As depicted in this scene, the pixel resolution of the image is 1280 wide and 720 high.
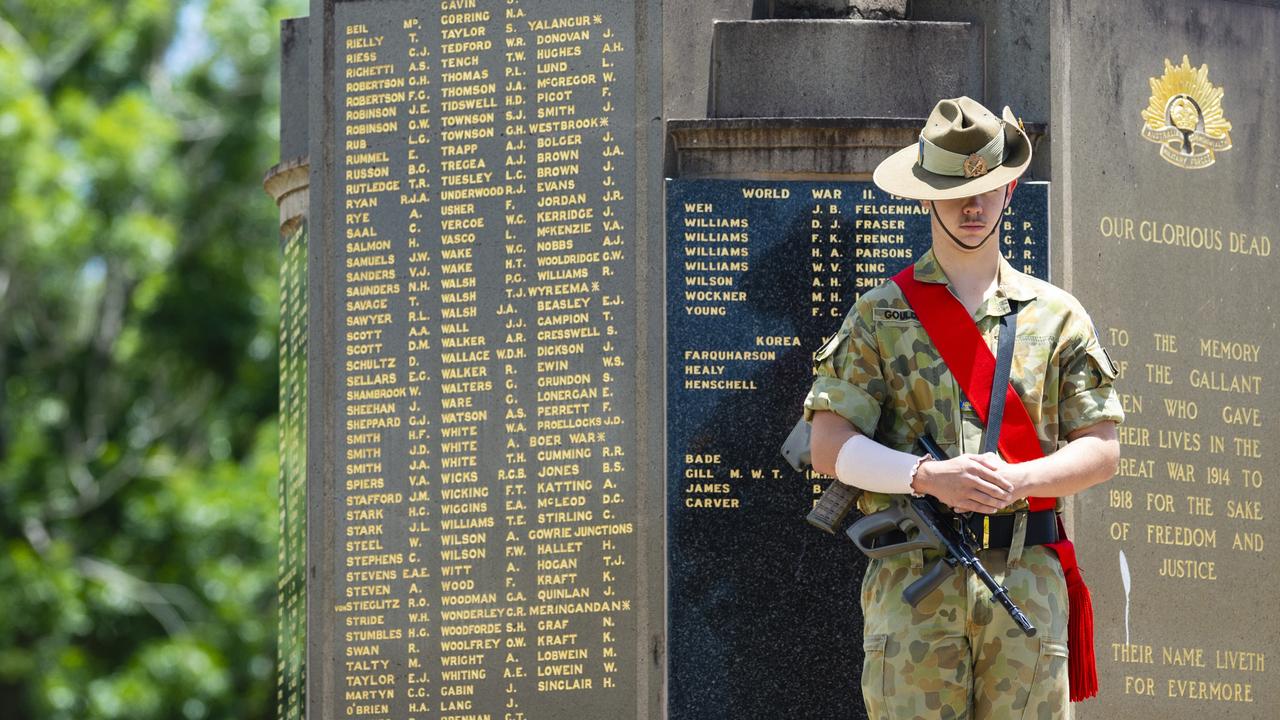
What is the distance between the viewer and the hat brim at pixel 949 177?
26.5ft

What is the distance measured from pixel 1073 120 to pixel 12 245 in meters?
15.1

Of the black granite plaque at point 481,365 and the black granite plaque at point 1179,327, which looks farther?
the black granite plaque at point 481,365

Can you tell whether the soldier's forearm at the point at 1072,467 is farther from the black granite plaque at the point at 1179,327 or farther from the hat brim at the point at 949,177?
the black granite plaque at the point at 1179,327

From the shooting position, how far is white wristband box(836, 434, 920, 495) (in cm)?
780

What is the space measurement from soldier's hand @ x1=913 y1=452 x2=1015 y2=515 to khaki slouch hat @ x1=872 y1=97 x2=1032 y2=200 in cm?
94

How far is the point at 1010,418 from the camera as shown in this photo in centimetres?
→ 798

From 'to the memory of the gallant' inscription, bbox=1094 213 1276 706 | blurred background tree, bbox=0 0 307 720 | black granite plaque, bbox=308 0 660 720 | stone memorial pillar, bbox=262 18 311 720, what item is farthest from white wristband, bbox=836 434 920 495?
blurred background tree, bbox=0 0 307 720

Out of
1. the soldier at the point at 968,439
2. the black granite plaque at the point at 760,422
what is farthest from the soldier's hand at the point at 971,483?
the black granite plaque at the point at 760,422

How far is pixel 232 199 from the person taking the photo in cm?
2641

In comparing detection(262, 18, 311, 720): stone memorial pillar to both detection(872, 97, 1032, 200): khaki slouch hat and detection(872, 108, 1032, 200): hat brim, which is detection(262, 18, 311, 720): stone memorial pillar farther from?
detection(872, 97, 1032, 200): khaki slouch hat

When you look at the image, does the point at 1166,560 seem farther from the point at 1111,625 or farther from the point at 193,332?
the point at 193,332

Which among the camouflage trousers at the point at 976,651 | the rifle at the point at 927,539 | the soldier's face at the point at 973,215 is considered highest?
the soldier's face at the point at 973,215

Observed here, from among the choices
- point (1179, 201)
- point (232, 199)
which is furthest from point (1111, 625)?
point (232, 199)

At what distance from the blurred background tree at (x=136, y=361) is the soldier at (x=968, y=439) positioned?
51.1 feet
